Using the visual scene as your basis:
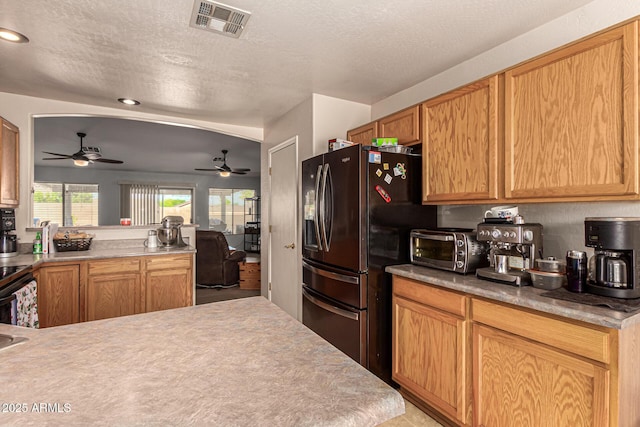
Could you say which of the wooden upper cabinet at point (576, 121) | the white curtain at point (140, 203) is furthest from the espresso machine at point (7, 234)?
the white curtain at point (140, 203)

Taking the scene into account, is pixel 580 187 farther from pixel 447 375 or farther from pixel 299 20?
pixel 299 20

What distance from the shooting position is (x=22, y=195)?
3.22 metres

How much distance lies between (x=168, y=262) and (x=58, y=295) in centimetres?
92

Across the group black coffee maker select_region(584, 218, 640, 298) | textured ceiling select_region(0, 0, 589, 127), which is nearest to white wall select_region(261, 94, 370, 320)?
textured ceiling select_region(0, 0, 589, 127)

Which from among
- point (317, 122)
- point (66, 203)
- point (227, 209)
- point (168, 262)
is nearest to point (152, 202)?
point (66, 203)

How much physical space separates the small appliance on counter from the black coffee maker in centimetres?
61

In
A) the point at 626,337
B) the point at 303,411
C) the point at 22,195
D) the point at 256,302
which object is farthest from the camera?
the point at 22,195

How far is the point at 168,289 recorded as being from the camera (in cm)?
341

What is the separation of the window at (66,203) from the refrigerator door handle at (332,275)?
286 inches

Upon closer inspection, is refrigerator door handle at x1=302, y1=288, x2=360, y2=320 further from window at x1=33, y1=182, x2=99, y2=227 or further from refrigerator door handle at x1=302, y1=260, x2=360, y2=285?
window at x1=33, y1=182, x2=99, y2=227

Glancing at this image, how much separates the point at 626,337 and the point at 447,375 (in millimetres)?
902

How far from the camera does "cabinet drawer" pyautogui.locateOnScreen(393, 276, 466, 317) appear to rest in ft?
6.06

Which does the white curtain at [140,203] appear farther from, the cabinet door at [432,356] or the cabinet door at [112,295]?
the cabinet door at [432,356]

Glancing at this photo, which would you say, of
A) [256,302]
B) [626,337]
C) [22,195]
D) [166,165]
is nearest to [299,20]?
[256,302]
